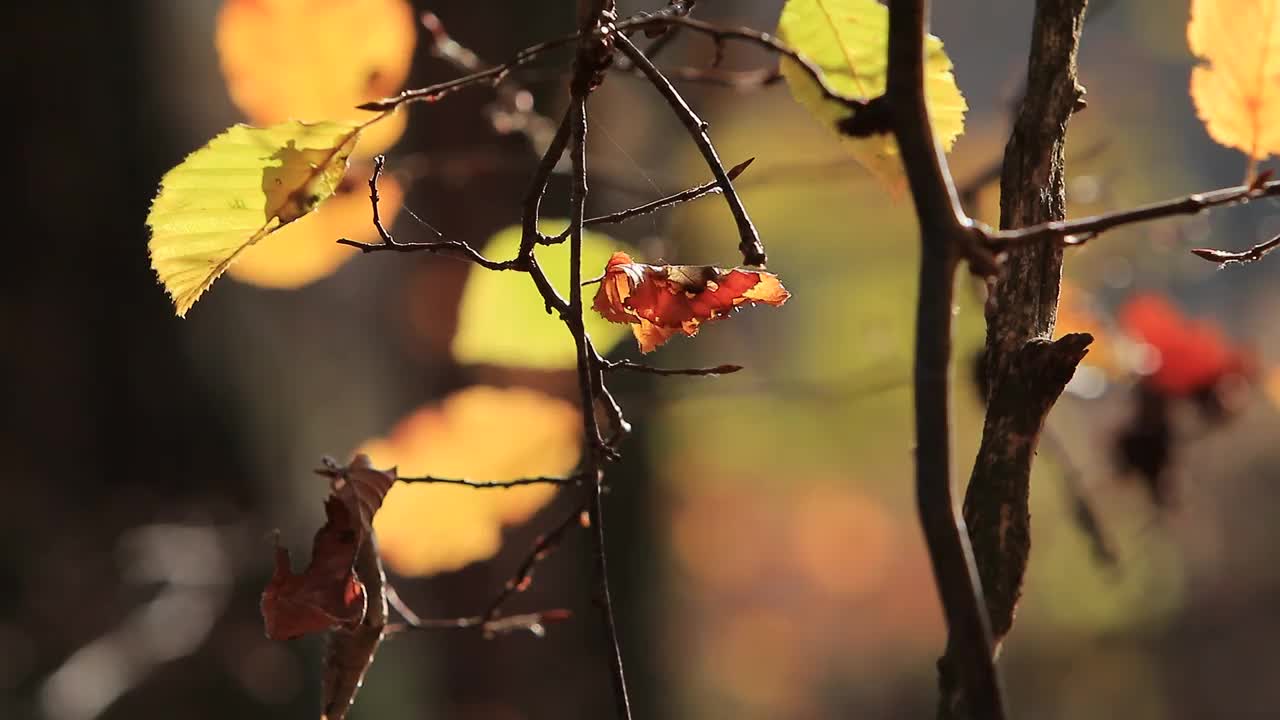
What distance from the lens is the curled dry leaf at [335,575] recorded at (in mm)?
512

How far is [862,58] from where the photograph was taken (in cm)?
51

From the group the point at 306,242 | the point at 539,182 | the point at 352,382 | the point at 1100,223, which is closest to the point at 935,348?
the point at 1100,223

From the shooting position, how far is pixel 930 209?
0.35 meters

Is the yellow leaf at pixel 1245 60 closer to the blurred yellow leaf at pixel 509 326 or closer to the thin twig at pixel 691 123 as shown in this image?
the thin twig at pixel 691 123

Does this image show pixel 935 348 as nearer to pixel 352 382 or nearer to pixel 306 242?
pixel 306 242

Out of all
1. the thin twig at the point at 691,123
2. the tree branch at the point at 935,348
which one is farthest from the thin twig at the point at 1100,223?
the thin twig at the point at 691,123

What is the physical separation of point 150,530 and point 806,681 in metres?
5.89

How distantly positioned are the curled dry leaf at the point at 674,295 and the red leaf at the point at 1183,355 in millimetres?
1086

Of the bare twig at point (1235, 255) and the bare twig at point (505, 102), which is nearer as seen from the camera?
the bare twig at point (1235, 255)

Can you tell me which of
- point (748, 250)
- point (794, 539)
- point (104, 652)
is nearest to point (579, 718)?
point (104, 652)

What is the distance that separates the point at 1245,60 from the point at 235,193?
535 millimetres

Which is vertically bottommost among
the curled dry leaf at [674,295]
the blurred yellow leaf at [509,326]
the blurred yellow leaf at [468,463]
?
the blurred yellow leaf at [468,463]

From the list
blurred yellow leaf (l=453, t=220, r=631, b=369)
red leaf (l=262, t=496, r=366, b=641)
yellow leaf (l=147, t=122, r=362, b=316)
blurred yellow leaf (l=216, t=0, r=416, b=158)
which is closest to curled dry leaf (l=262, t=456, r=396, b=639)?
red leaf (l=262, t=496, r=366, b=641)

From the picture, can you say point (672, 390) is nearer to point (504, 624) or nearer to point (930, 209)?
point (504, 624)
